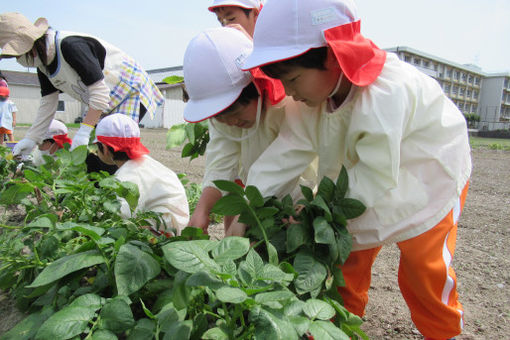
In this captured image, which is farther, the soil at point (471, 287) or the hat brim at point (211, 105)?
the soil at point (471, 287)

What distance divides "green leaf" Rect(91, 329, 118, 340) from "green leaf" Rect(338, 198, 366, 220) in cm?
73

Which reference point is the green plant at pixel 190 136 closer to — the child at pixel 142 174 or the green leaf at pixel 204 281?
the child at pixel 142 174

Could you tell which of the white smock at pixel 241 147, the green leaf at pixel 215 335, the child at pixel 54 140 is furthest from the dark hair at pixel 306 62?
the child at pixel 54 140

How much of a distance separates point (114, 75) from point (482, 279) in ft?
9.08

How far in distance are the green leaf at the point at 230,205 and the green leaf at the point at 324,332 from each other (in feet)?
1.49

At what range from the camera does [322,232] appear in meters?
1.02

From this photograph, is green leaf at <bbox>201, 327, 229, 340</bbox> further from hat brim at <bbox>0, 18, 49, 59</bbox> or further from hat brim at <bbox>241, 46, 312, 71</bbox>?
hat brim at <bbox>0, 18, 49, 59</bbox>

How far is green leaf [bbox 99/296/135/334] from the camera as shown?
754 mm

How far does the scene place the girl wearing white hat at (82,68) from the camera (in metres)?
2.36

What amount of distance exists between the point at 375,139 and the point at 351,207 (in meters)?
0.23

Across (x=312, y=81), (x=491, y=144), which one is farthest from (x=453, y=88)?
(x=312, y=81)

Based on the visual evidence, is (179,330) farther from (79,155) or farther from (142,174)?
(142,174)

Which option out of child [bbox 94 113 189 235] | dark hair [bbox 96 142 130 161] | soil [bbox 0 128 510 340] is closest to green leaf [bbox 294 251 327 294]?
soil [bbox 0 128 510 340]

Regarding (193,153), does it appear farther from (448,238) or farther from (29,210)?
(448,238)
